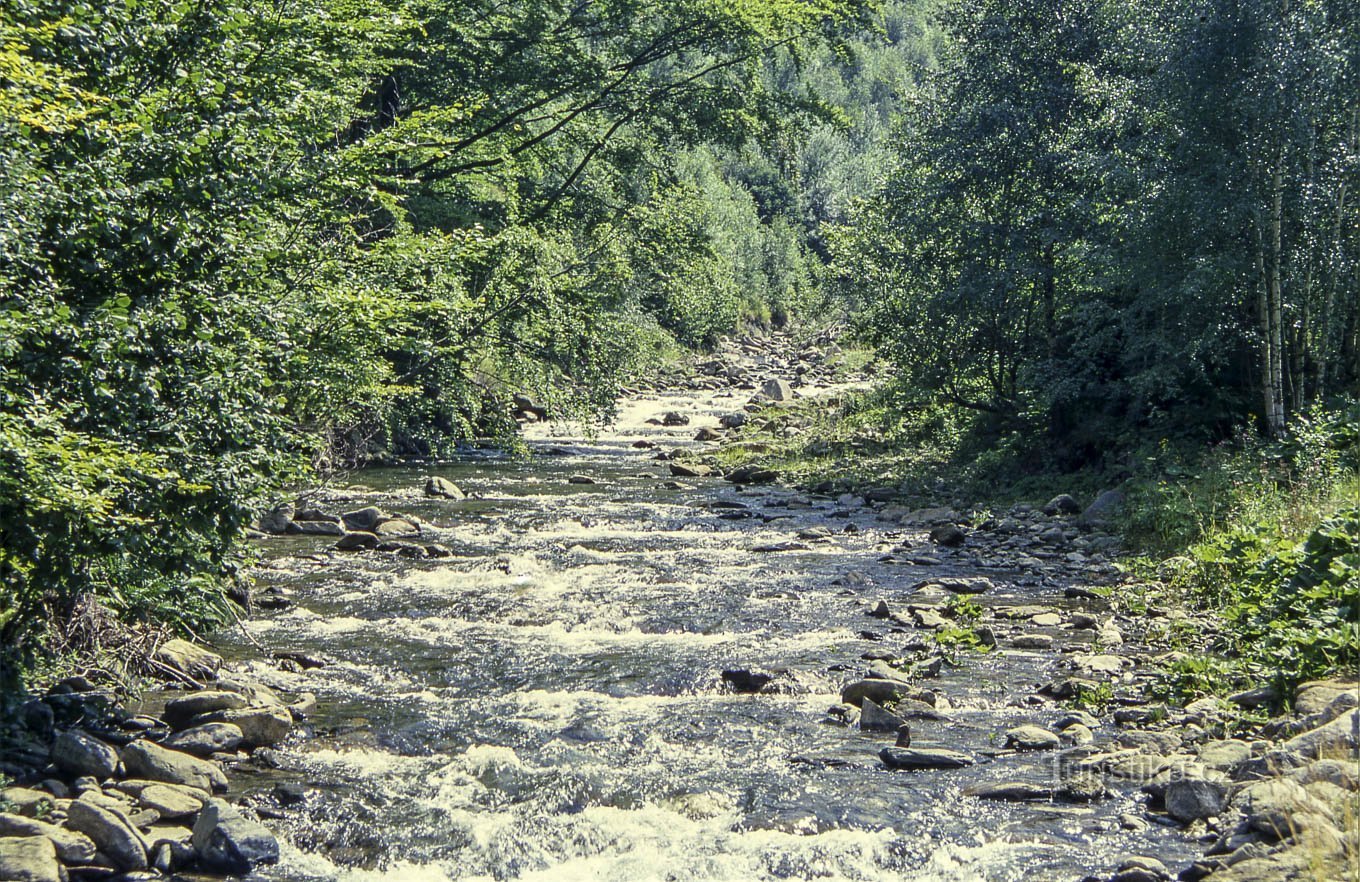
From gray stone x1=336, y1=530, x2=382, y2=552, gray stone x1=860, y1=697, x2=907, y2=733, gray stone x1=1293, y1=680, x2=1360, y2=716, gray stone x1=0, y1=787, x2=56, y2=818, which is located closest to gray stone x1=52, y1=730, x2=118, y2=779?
gray stone x1=0, y1=787, x2=56, y2=818

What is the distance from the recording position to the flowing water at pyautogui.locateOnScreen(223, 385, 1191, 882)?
26.5ft

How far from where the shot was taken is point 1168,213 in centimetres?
1914

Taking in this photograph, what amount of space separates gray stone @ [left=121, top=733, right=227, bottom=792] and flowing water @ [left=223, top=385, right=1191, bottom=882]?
0.29 metres

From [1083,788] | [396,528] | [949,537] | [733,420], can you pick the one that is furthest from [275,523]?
[733,420]

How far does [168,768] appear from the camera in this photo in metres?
8.72

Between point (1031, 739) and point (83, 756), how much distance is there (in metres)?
7.11

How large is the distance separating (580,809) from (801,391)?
38.8m

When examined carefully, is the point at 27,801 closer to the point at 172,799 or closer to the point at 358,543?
the point at 172,799

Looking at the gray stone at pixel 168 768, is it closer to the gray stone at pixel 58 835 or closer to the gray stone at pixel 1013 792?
the gray stone at pixel 58 835

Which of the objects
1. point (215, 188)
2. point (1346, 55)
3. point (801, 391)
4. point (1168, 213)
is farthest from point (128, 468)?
point (801, 391)

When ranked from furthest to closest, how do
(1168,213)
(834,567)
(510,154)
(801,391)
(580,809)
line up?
1. (801,391)
2. (510,154)
3. (1168,213)
4. (834,567)
5. (580,809)

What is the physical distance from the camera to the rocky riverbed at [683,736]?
7793 mm

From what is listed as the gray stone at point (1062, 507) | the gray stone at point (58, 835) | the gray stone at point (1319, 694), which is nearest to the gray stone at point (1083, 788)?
the gray stone at point (1319, 694)

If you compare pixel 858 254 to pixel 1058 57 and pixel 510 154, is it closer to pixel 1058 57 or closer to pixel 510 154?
pixel 1058 57
